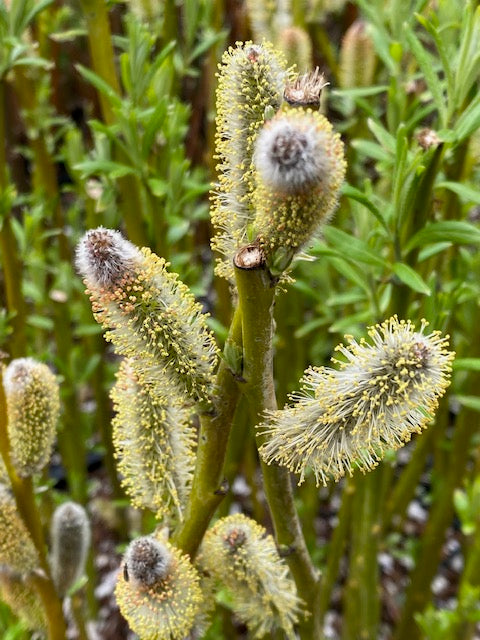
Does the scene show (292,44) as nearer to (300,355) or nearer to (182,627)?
(300,355)

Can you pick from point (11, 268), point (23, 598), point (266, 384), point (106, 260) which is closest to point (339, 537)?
point (23, 598)

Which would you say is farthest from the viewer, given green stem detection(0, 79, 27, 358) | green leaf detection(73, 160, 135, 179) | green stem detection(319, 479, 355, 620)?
green stem detection(319, 479, 355, 620)

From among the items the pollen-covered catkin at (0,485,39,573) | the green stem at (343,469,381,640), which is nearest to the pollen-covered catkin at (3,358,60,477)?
the pollen-covered catkin at (0,485,39,573)

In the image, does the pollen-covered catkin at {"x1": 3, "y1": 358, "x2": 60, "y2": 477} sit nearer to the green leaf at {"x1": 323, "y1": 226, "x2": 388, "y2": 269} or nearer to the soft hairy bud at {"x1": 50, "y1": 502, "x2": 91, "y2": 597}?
the soft hairy bud at {"x1": 50, "y1": 502, "x2": 91, "y2": 597}

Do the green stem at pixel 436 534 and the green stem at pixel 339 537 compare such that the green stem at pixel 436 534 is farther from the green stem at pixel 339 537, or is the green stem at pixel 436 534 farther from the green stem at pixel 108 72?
the green stem at pixel 108 72

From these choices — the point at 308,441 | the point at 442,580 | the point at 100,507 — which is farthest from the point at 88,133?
the point at 308,441

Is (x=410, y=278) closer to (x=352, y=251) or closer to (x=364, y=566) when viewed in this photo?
(x=352, y=251)
